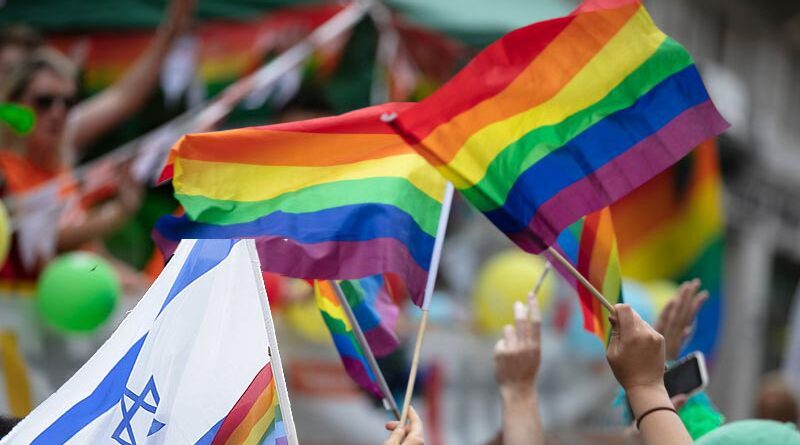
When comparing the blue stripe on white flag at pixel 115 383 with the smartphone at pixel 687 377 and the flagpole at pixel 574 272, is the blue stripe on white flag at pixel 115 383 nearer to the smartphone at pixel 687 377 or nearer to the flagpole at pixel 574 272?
the flagpole at pixel 574 272

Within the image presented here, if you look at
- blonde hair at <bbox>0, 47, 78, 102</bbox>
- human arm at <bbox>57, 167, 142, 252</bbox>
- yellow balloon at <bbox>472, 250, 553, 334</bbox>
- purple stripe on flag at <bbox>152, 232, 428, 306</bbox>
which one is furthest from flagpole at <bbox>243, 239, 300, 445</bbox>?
yellow balloon at <bbox>472, 250, 553, 334</bbox>

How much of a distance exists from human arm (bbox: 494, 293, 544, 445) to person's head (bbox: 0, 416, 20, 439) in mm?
1252

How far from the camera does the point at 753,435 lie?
2551 mm

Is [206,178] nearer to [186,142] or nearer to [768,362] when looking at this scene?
[186,142]

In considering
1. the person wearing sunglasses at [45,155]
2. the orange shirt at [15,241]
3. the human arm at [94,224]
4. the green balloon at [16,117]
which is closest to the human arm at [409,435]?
→ the green balloon at [16,117]

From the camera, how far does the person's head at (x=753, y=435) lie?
2543mm

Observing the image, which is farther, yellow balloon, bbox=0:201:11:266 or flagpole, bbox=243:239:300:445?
yellow balloon, bbox=0:201:11:266

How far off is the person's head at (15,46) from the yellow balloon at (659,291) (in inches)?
142

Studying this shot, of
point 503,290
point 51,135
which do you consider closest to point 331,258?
point 51,135

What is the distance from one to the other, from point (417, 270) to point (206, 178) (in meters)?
0.65

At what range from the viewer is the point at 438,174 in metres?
3.93

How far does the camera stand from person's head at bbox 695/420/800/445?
8.34 feet

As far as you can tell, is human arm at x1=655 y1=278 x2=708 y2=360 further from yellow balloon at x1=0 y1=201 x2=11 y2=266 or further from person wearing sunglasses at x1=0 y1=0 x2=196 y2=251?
person wearing sunglasses at x1=0 y1=0 x2=196 y2=251

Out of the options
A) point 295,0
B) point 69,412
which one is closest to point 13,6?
point 295,0
